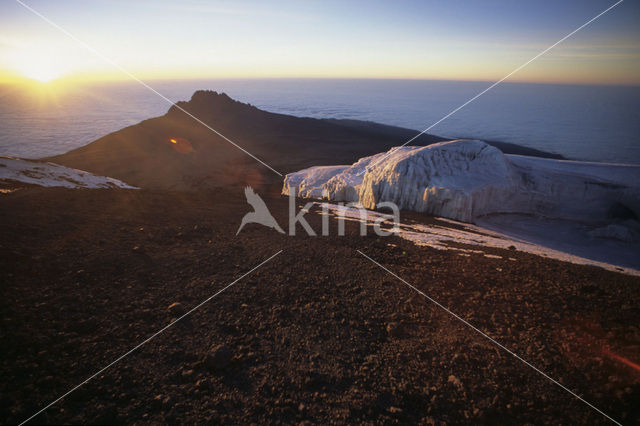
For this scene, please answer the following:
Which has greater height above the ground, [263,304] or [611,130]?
[611,130]

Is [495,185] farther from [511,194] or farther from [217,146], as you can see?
[217,146]

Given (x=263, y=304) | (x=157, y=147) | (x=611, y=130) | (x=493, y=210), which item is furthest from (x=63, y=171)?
(x=611, y=130)

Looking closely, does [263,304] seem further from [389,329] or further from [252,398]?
[389,329]

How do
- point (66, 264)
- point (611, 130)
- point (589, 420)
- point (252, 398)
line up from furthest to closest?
point (611, 130) < point (66, 264) < point (252, 398) < point (589, 420)

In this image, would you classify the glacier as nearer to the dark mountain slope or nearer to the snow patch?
the snow patch

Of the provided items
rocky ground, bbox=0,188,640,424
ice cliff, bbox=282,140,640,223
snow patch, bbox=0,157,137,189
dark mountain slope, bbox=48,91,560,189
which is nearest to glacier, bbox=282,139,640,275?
ice cliff, bbox=282,140,640,223

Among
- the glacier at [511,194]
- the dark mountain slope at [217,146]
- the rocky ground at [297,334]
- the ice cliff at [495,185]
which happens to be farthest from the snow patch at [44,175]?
the dark mountain slope at [217,146]

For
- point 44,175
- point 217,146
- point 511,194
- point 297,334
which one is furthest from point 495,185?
point 217,146
